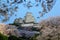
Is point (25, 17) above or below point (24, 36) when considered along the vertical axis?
above

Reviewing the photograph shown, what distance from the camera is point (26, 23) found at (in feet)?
16.8

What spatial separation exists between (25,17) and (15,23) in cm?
32

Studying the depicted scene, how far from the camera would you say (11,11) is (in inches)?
216

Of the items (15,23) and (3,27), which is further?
(15,23)

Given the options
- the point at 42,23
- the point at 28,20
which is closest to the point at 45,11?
the point at 28,20

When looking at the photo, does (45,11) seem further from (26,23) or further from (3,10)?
(3,10)

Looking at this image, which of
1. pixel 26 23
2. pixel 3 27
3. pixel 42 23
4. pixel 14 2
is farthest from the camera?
pixel 14 2

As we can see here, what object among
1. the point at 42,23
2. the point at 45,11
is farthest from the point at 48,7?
the point at 42,23

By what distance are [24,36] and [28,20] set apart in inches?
39.6

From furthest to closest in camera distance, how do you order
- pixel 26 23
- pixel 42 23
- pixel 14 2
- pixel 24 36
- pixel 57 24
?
pixel 14 2
pixel 26 23
pixel 24 36
pixel 42 23
pixel 57 24

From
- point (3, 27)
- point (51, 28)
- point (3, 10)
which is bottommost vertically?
point (51, 28)

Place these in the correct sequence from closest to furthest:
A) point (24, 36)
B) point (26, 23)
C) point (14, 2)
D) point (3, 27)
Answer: point (3, 27) < point (24, 36) < point (26, 23) < point (14, 2)

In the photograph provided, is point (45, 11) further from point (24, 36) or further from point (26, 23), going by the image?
point (24, 36)

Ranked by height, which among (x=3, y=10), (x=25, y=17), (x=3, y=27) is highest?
(x=3, y=10)
